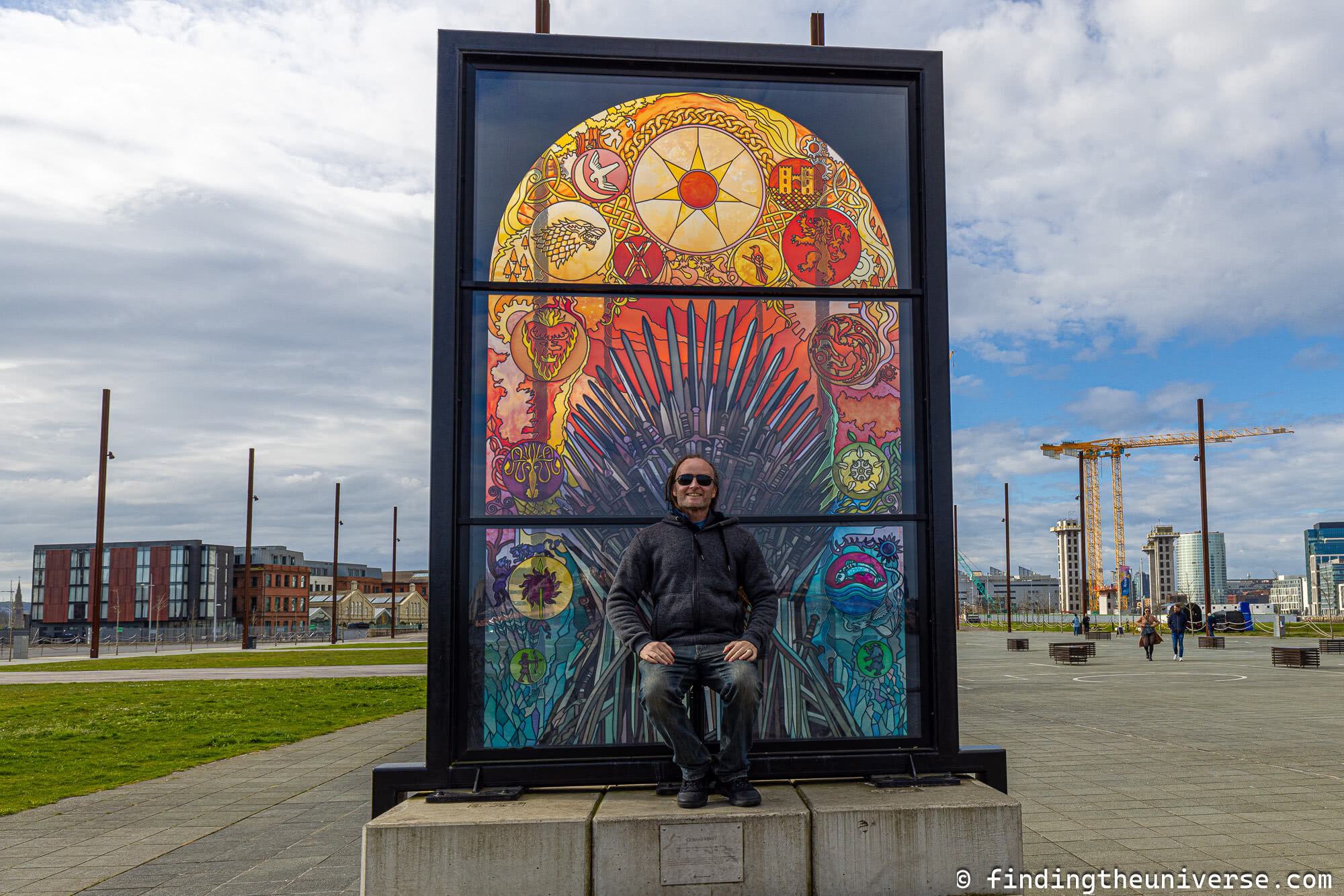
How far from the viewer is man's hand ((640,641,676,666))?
14.2 feet

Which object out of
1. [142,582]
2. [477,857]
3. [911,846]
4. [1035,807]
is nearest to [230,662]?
[1035,807]

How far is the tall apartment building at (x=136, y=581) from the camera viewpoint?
104 metres

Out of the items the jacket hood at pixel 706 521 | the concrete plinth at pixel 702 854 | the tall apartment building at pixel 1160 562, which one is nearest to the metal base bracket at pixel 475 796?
the concrete plinth at pixel 702 854

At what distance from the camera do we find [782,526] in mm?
5434

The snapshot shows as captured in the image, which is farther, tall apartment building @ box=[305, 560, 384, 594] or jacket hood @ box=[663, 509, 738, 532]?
tall apartment building @ box=[305, 560, 384, 594]

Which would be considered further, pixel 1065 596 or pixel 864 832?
pixel 1065 596

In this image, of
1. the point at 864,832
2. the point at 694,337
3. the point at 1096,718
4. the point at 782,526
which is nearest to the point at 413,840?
the point at 864,832

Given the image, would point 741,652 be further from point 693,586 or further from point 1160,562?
point 1160,562

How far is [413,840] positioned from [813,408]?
290 centimetres

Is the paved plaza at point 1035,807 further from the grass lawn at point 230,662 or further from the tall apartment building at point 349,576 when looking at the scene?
the tall apartment building at point 349,576

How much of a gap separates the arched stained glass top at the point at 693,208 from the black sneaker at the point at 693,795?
255 cm

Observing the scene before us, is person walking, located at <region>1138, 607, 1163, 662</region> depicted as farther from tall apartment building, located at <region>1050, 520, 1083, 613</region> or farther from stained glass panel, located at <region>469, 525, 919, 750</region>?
tall apartment building, located at <region>1050, 520, 1083, 613</region>

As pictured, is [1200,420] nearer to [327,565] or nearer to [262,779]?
[262,779]

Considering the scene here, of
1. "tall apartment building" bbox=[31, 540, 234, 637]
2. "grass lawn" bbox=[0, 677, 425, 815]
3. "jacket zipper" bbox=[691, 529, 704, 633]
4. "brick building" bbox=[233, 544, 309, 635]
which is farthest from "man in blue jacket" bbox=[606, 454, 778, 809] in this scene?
"tall apartment building" bbox=[31, 540, 234, 637]
